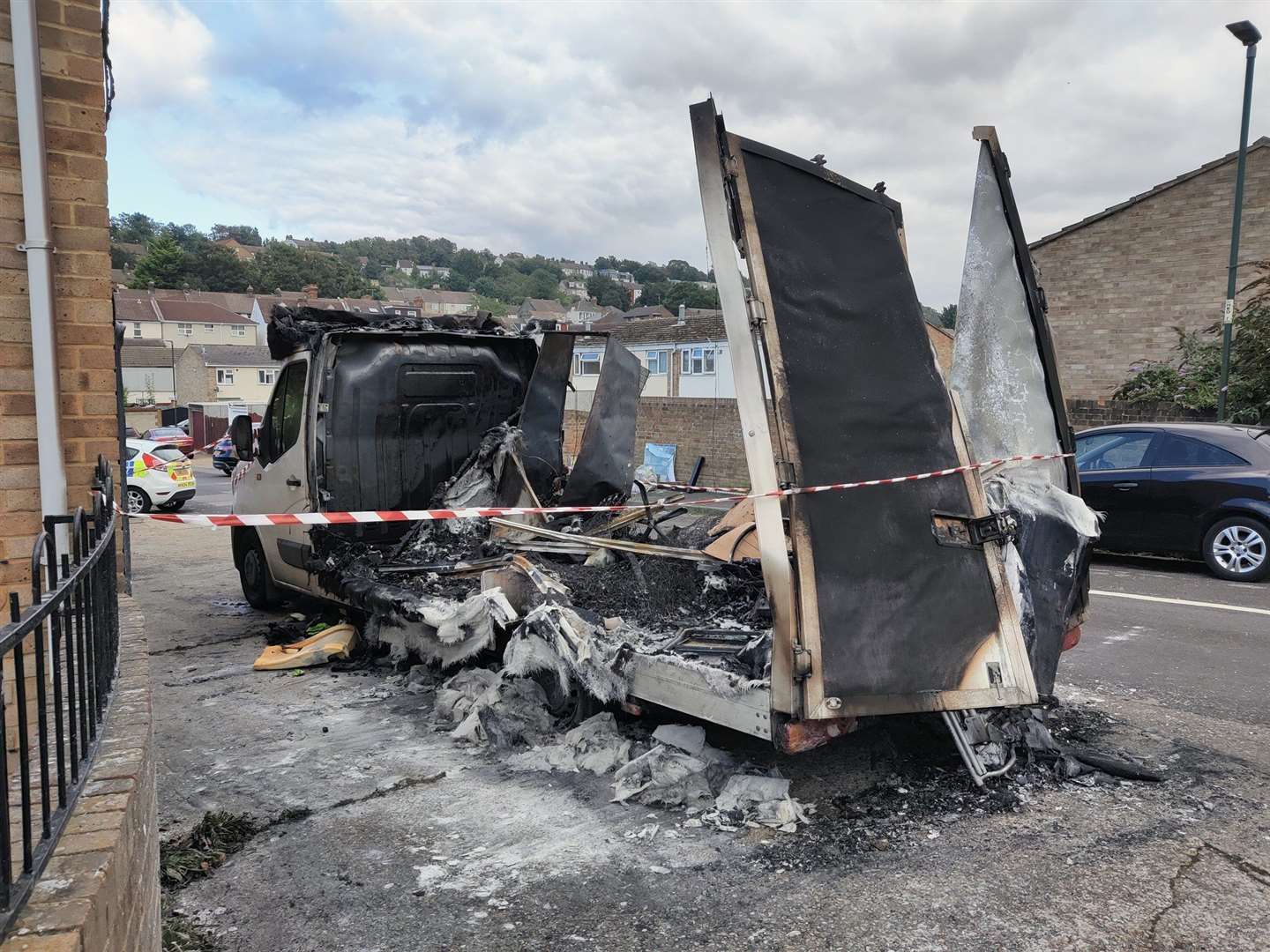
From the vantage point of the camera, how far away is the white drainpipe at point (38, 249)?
3.04 meters

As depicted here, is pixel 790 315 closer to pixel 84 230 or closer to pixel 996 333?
pixel 996 333

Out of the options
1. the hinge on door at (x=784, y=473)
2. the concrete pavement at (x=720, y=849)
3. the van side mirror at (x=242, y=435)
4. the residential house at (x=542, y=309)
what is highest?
the residential house at (x=542, y=309)

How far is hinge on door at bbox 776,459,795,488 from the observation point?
3.73 m

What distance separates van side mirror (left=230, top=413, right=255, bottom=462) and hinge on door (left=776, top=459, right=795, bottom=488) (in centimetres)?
497

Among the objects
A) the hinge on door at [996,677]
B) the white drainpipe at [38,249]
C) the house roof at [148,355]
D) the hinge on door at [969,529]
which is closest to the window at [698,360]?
the hinge on door at [969,529]

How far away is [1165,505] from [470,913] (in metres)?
8.88

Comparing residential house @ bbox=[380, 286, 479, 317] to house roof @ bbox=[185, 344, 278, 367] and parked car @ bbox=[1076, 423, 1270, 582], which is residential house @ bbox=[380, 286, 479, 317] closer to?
house roof @ bbox=[185, 344, 278, 367]

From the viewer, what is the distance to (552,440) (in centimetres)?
738

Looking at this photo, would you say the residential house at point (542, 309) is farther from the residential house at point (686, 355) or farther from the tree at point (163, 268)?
the residential house at point (686, 355)

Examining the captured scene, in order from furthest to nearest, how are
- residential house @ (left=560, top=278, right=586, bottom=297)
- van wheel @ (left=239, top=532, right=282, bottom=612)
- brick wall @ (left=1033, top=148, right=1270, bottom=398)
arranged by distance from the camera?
1. residential house @ (left=560, top=278, right=586, bottom=297)
2. brick wall @ (left=1033, top=148, right=1270, bottom=398)
3. van wheel @ (left=239, top=532, right=282, bottom=612)

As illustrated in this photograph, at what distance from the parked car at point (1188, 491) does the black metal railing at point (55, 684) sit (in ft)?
28.7

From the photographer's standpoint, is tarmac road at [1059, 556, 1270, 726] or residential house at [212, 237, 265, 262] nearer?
tarmac road at [1059, 556, 1270, 726]

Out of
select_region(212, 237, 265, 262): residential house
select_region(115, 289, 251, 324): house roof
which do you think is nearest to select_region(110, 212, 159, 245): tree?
select_region(212, 237, 265, 262): residential house

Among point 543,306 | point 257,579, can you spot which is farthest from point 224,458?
point 543,306
